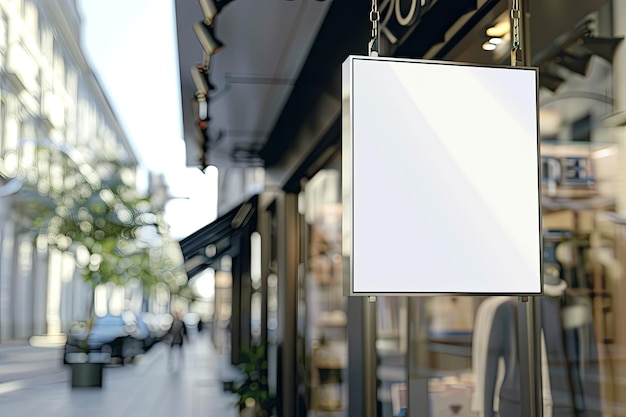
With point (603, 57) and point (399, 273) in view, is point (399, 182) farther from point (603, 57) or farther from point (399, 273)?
point (603, 57)

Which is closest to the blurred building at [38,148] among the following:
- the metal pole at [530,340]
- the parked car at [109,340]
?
the parked car at [109,340]

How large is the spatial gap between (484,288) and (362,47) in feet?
7.75

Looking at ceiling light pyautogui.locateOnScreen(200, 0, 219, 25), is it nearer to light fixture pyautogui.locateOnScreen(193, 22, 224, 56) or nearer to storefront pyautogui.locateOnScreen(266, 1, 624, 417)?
light fixture pyautogui.locateOnScreen(193, 22, 224, 56)

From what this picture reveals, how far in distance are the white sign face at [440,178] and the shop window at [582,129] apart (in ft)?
1.79

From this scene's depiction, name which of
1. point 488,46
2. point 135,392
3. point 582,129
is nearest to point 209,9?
point 488,46

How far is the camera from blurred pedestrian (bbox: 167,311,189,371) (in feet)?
26.6

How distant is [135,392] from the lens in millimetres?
7480

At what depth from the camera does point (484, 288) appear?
1.48 meters

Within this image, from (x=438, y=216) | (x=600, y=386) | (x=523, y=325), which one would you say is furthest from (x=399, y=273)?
(x=523, y=325)

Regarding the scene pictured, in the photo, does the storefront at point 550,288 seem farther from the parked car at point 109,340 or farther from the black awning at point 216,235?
the black awning at point 216,235

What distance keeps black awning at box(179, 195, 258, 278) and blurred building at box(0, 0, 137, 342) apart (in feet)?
4.47

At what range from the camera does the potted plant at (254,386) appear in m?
7.62

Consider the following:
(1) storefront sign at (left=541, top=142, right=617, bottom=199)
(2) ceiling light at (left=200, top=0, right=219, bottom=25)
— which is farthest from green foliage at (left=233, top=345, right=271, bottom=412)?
(1) storefront sign at (left=541, top=142, right=617, bottom=199)

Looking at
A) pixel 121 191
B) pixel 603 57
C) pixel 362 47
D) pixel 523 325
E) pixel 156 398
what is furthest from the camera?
pixel 156 398
